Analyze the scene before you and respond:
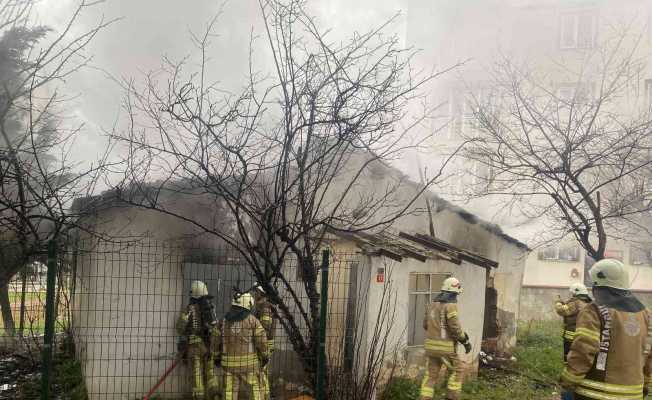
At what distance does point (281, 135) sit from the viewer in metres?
5.83

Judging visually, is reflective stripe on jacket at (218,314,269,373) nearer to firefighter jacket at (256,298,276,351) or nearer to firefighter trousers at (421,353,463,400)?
firefighter jacket at (256,298,276,351)

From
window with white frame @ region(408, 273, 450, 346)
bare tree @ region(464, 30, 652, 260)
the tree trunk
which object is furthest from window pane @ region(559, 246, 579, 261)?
the tree trunk

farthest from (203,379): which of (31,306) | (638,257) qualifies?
(638,257)

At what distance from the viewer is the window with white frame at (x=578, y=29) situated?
11406 millimetres

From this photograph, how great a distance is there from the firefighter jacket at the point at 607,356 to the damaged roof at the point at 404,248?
9.25ft

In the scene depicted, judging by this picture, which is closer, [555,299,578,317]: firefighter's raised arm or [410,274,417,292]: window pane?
[555,299,578,317]: firefighter's raised arm

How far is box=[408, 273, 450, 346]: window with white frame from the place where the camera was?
829 centimetres

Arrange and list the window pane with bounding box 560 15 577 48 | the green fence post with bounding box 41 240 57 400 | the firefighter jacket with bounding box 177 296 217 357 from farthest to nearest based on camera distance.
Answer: the window pane with bounding box 560 15 577 48
the firefighter jacket with bounding box 177 296 217 357
the green fence post with bounding box 41 240 57 400

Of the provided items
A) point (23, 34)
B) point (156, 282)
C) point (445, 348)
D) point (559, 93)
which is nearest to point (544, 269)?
point (559, 93)

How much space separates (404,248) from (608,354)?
373 centimetres

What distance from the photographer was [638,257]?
71.8 ft

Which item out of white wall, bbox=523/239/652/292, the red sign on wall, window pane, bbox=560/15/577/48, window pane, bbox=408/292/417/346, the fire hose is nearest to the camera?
the fire hose

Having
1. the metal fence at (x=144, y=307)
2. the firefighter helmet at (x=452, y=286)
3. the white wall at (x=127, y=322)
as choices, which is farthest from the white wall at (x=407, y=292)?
the white wall at (x=127, y=322)

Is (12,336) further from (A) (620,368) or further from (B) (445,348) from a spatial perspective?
(A) (620,368)
